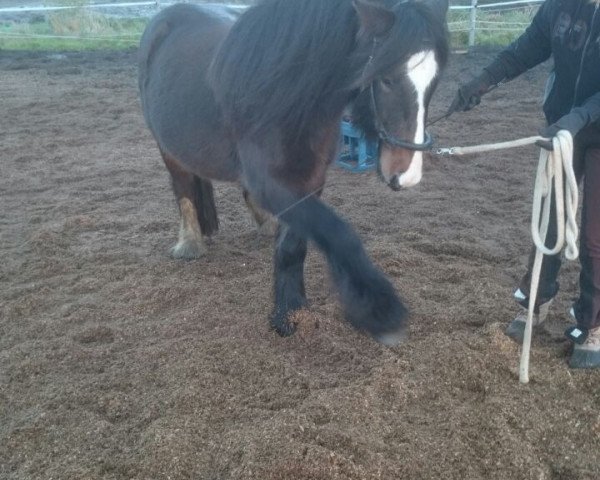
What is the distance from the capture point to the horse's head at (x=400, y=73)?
7.32ft

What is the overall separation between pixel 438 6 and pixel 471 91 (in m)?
0.53

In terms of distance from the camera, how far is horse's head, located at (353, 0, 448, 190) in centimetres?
223

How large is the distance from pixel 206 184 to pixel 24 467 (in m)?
2.49

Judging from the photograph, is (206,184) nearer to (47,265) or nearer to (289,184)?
(47,265)

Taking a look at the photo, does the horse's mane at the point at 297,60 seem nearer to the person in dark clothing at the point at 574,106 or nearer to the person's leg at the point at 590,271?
the person in dark clothing at the point at 574,106

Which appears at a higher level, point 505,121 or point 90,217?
point 90,217

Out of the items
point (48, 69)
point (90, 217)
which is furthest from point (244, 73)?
point (48, 69)

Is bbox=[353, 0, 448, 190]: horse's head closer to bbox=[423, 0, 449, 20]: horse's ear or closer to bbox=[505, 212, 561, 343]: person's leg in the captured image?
bbox=[423, 0, 449, 20]: horse's ear

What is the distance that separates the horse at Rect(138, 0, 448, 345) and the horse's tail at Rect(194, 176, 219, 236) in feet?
2.91

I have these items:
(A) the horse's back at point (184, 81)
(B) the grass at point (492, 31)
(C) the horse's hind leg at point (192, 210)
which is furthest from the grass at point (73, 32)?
(C) the horse's hind leg at point (192, 210)

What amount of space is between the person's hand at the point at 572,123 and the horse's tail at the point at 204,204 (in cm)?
257

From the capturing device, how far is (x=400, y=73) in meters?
2.27

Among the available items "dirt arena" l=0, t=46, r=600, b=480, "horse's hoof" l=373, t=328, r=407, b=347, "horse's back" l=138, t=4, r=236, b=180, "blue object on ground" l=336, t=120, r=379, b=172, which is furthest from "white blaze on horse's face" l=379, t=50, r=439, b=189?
"blue object on ground" l=336, t=120, r=379, b=172

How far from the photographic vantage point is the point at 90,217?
181 inches
